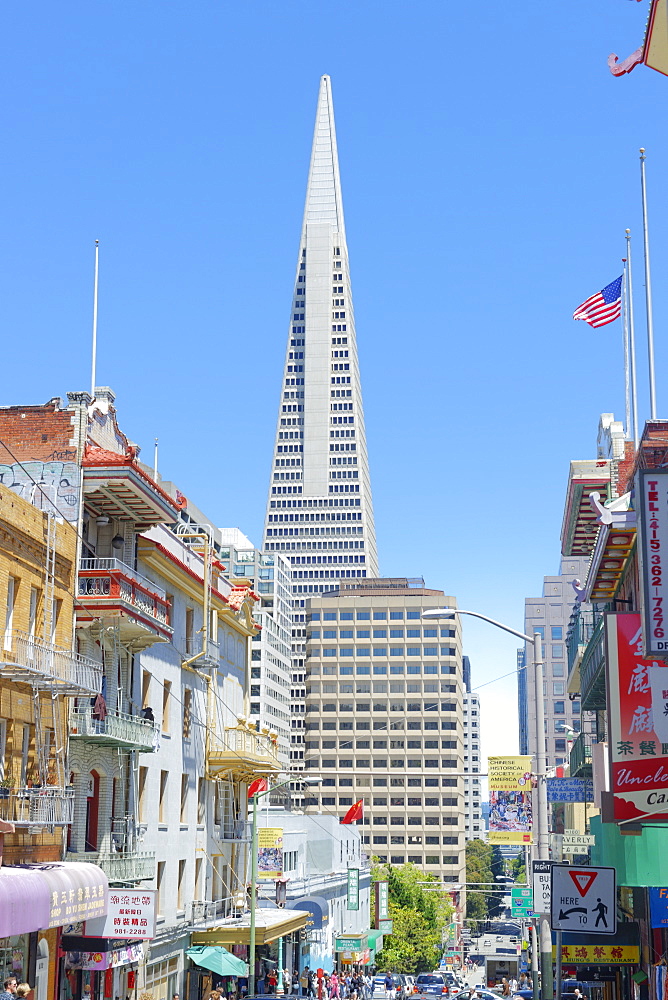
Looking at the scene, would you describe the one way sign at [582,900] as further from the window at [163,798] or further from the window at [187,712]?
the window at [187,712]

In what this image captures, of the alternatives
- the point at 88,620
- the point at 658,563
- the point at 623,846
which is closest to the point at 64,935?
the point at 88,620

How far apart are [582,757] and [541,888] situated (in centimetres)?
2348

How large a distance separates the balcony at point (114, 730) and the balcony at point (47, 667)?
87cm

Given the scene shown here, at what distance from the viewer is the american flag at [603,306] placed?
33719 millimetres

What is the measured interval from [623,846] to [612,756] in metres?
4.38

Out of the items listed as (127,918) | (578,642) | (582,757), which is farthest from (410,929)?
(127,918)

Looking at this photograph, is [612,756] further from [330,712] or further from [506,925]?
[330,712]

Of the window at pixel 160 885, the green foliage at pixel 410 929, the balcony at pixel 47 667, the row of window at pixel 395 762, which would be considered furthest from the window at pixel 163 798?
the row of window at pixel 395 762

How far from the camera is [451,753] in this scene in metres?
173

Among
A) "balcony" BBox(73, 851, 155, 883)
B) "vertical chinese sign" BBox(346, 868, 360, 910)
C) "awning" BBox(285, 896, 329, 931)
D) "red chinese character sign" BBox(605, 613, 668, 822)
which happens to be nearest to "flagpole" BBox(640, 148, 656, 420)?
"red chinese character sign" BBox(605, 613, 668, 822)

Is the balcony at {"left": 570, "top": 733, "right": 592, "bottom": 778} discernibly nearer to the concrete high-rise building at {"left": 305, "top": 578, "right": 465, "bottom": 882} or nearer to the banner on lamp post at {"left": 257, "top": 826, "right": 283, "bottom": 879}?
the banner on lamp post at {"left": 257, "top": 826, "right": 283, "bottom": 879}

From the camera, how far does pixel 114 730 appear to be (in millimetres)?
34062

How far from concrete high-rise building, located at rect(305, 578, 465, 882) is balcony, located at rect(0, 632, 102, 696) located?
13862 centimetres

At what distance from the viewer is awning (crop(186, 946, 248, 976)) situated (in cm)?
4194
